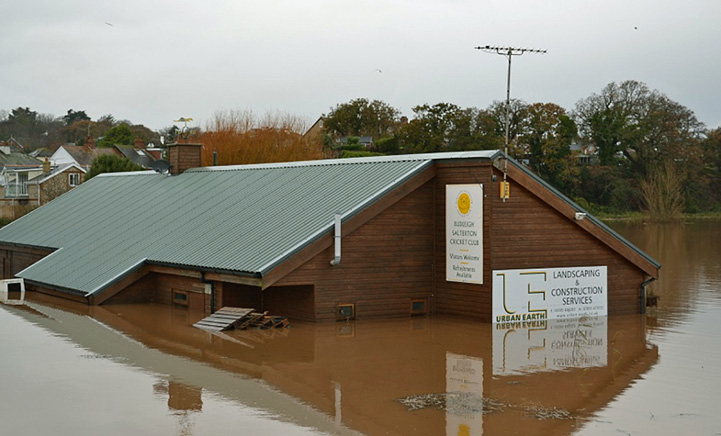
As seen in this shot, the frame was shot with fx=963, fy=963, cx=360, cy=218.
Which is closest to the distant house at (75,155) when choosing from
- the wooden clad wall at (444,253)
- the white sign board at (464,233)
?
the wooden clad wall at (444,253)

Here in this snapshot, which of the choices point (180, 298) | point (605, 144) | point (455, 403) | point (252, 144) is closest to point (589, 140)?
point (605, 144)

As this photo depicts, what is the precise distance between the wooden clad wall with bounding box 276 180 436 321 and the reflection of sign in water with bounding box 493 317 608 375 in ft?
7.51

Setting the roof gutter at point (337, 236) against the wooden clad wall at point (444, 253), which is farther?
the wooden clad wall at point (444, 253)

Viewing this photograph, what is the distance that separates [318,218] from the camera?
21.2 meters

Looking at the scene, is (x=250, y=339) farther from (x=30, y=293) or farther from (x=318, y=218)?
(x=30, y=293)

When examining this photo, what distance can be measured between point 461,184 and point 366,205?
221cm

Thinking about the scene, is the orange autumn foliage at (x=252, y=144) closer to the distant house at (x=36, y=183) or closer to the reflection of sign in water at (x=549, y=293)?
the distant house at (x=36, y=183)

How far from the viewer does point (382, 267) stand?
21.1 meters

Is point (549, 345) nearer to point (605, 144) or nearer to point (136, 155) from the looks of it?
point (605, 144)

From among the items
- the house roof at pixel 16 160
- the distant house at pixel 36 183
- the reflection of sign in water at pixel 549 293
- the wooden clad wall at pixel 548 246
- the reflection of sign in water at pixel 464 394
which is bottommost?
the reflection of sign in water at pixel 464 394

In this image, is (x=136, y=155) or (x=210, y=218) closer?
(x=210, y=218)

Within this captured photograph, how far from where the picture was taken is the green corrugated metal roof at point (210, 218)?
21172 millimetres

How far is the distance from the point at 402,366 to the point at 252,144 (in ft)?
117

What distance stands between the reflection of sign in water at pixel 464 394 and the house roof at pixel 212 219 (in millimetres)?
4998
